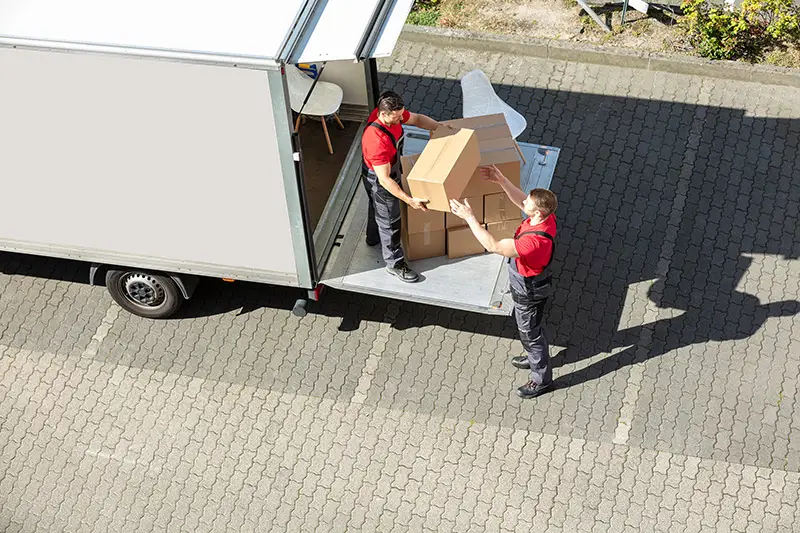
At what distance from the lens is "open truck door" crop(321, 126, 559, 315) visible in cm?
741

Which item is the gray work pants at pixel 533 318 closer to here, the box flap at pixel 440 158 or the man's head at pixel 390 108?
the box flap at pixel 440 158

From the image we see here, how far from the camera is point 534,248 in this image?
22.0ft

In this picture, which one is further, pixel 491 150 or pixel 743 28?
pixel 743 28

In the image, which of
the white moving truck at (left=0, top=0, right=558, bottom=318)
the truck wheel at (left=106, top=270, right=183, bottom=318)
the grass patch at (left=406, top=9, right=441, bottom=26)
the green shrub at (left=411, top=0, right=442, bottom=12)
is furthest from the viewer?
the green shrub at (left=411, top=0, right=442, bottom=12)

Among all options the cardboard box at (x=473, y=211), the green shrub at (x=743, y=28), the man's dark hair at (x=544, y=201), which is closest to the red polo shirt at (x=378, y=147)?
the cardboard box at (x=473, y=211)

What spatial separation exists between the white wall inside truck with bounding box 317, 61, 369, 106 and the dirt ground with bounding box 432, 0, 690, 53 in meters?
2.92

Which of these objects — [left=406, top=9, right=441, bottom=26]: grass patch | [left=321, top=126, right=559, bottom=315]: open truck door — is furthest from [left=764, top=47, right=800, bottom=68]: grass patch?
[left=321, top=126, right=559, bottom=315]: open truck door

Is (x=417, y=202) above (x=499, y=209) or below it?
above

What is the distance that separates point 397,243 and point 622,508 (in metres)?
2.72

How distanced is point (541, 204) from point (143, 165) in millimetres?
2959

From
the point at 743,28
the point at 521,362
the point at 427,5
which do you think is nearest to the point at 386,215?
the point at 521,362

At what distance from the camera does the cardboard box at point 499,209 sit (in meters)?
7.54

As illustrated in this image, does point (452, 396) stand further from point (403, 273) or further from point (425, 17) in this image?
point (425, 17)

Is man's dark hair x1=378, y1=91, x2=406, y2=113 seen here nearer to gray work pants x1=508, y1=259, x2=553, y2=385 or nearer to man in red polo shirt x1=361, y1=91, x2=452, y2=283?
man in red polo shirt x1=361, y1=91, x2=452, y2=283
